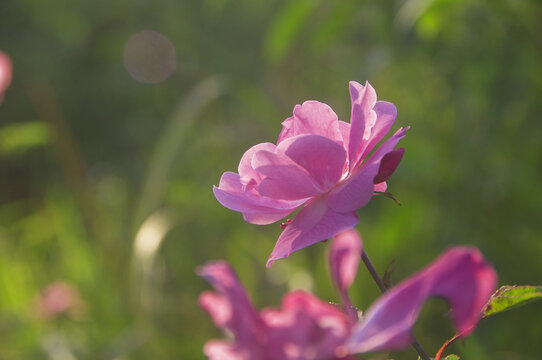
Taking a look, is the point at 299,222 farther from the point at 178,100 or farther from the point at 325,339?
the point at 178,100

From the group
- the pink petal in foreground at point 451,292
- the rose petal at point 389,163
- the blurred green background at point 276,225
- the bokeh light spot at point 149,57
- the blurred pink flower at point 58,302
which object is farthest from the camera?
the bokeh light spot at point 149,57

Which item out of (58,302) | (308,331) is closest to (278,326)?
(308,331)

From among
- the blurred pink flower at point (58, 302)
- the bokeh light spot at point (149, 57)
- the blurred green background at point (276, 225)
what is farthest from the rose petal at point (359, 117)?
the bokeh light spot at point (149, 57)

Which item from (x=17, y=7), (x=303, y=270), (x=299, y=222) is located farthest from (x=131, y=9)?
(x=299, y=222)

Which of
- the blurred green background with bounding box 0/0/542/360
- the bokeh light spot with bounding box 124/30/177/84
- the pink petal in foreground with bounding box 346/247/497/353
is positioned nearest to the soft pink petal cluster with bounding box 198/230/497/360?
the pink petal in foreground with bounding box 346/247/497/353

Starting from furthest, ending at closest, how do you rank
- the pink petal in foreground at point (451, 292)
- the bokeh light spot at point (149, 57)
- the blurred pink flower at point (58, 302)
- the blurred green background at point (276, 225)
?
1. the bokeh light spot at point (149, 57)
2. the blurred pink flower at point (58, 302)
3. the blurred green background at point (276, 225)
4. the pink petal in foreground at point (451, 292)

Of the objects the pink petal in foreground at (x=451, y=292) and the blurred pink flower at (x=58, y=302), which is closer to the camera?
the pink petal in foreground at (x=451, y=292)

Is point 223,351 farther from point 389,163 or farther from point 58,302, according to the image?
point 58,302

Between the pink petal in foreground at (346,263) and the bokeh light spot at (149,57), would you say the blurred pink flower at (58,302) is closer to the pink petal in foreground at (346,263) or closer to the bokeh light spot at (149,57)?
the pink petal in foreground at (346,263)
